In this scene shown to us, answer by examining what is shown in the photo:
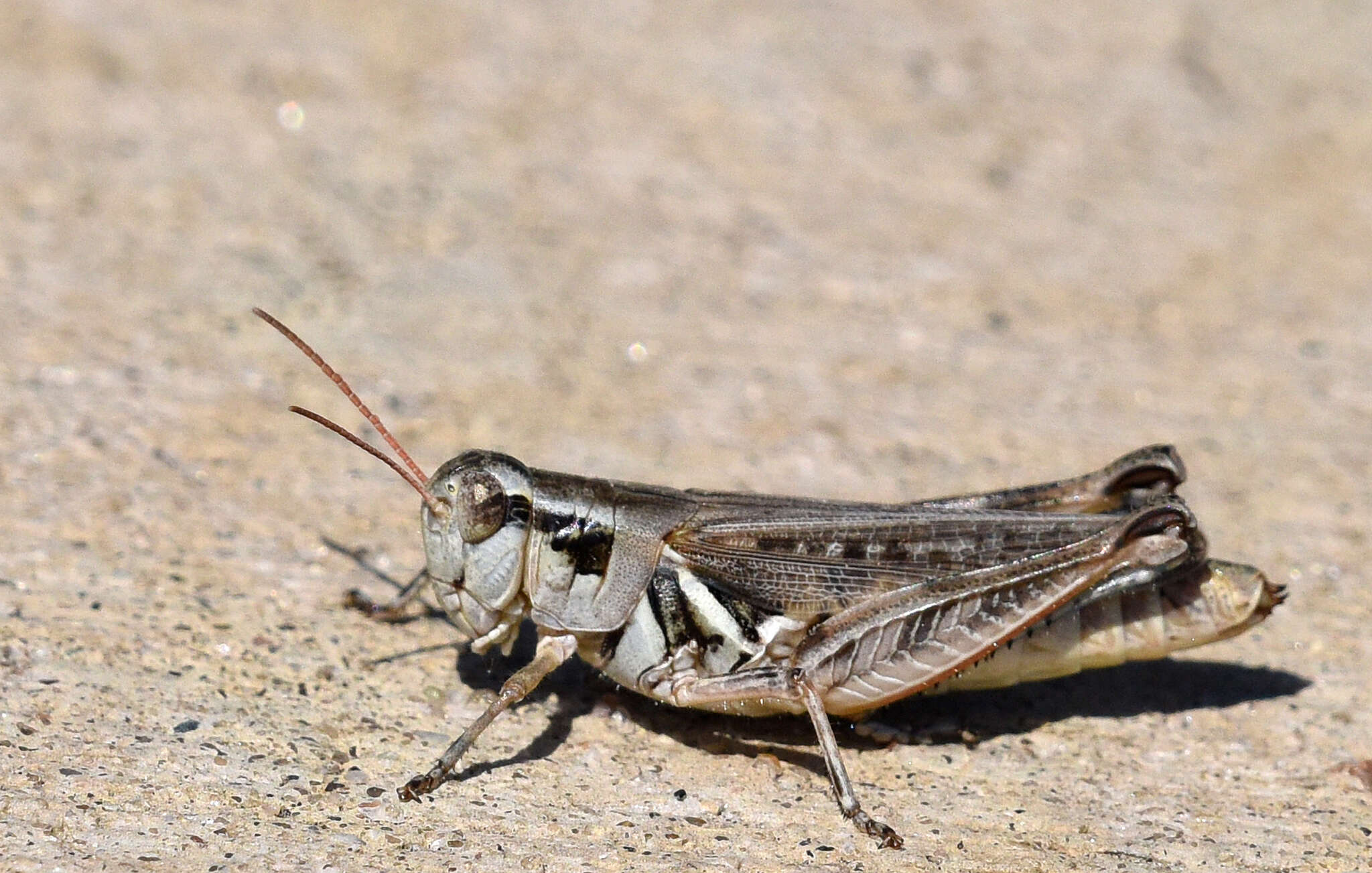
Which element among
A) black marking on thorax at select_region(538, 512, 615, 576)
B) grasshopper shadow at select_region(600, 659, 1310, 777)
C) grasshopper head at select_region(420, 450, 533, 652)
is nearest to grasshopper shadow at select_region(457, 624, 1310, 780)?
grasshopper shadow at select_region(600, 659, 1310, 777)

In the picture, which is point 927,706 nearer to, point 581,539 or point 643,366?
point 581,539

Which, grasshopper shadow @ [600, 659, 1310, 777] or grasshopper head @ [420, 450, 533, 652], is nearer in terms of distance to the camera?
grasshopper head @ [420, 450, 533, 652]

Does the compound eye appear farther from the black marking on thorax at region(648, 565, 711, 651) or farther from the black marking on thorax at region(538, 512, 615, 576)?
the black marking on thorax at region(648, 565, 711, 651)

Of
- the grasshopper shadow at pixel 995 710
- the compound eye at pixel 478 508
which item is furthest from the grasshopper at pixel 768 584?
the grasshopper shadow at pixel 995 710

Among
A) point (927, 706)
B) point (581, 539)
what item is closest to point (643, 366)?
point (927, 706)

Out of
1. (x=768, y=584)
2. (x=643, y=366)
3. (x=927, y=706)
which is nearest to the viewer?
(x=768, y=584)

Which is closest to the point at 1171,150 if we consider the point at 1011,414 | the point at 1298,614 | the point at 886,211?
the point at 886,211

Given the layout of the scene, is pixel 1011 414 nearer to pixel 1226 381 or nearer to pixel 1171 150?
pixel 1226 381
